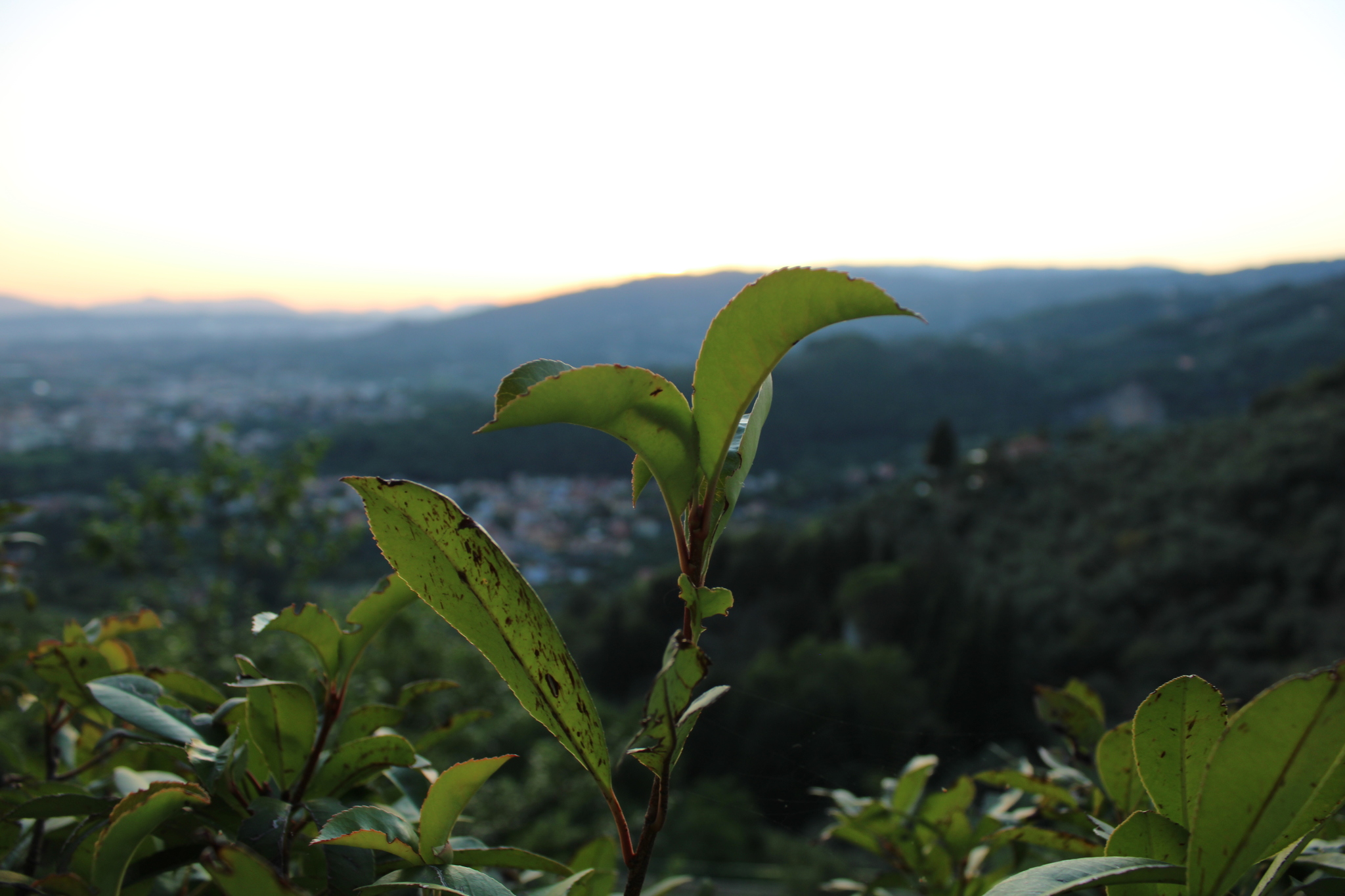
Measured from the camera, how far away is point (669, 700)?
0.47 m

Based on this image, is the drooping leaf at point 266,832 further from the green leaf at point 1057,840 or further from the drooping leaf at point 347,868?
the green leaf at point 1057,840

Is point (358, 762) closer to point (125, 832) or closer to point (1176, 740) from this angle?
point (125, 832)

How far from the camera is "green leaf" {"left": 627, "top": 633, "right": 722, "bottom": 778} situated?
0.47m

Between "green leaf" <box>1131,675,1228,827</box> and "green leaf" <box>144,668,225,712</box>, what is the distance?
98 centimetres

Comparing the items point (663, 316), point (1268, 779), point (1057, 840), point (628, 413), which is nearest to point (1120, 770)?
point (1057, 840)

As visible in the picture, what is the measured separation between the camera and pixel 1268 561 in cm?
1305

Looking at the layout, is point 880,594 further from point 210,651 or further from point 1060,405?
point 1060,405

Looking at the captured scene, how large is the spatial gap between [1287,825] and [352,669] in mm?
797

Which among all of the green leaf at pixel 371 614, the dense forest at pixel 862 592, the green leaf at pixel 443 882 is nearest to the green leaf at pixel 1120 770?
the dense forest at pixel 862 592

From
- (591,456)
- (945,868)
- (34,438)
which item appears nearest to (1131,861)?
(945,868)

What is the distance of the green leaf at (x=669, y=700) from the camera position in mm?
471

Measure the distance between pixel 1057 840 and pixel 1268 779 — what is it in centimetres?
43

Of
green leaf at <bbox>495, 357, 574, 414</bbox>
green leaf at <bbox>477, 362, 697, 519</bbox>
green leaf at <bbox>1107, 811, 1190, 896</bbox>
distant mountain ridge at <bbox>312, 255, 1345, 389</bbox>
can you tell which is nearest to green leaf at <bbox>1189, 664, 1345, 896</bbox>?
Answer: green leaf at <bbox>1107, 811, 1190, 896</bbox>

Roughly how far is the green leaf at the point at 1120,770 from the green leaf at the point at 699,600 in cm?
56
